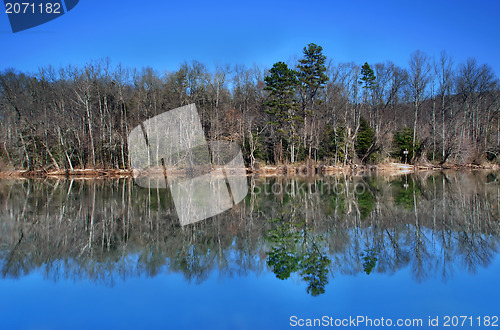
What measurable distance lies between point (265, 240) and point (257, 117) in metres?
30.2

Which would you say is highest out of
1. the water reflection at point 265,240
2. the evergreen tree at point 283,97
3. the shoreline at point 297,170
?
the evergreen tree at point 283,97

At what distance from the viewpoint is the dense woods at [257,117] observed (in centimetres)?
3575

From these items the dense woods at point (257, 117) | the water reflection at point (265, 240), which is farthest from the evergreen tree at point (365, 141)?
the water reflection at point (265, 240)

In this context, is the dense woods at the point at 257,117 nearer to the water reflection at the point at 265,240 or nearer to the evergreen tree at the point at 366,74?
the evergreen tree at the point at 366,74

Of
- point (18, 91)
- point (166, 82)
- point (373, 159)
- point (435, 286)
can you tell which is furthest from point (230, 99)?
point (435, 286)

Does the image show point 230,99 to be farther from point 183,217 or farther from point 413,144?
point 183,217

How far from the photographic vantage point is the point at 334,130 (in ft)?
120

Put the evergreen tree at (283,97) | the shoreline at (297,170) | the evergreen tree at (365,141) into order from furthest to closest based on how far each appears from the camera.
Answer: the evergreen tree at (365,141)
the shoreline at (297,170)
the evergreen tree at (283,97)

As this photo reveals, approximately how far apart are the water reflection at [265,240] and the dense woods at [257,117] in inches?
908

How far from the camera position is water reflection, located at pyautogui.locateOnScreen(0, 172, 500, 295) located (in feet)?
21.0

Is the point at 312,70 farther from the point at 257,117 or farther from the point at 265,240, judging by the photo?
the point at 265,240

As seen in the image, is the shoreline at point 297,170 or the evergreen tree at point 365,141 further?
the evergreen tree at point 365,141

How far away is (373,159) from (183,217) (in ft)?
99.5

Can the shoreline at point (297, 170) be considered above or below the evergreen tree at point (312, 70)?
below
